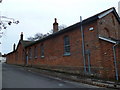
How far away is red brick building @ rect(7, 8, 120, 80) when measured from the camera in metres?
10.2

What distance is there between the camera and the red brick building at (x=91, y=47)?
10.2 m

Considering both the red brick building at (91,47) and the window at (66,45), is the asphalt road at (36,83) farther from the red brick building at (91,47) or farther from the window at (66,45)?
the window at (66,45)

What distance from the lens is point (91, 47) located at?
1116cm

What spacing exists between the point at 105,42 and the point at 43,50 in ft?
36.9

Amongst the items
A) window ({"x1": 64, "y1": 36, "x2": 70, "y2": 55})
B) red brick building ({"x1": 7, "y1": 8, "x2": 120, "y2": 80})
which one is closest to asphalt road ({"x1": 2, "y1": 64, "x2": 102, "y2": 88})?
red brick building ({"x1": 7, "y1": 8, "x2": 120, "y2": 80})

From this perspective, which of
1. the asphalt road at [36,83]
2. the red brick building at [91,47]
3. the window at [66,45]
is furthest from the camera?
the window at [66,45]

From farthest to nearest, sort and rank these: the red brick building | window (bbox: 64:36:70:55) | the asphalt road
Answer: window (bbox: 64:36:70:55)
the red brick building
the asphalt road

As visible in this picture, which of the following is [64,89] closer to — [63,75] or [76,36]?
[63,75]

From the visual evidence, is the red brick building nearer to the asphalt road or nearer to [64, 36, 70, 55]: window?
[64, 36, 70, 55]: window

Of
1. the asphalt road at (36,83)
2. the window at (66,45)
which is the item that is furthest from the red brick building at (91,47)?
the asphalt road at (36,83)

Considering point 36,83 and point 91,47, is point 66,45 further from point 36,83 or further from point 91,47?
point 36,83

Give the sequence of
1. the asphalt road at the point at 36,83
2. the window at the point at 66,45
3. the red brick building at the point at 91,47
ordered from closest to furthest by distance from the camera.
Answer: the asphalt road at the point at 36,83, the red brick building at the point at 91,47, the window at the point at 66,45

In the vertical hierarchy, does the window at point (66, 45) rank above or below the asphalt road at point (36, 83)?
above

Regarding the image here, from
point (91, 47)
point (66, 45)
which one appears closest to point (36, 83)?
point (91, 47)
